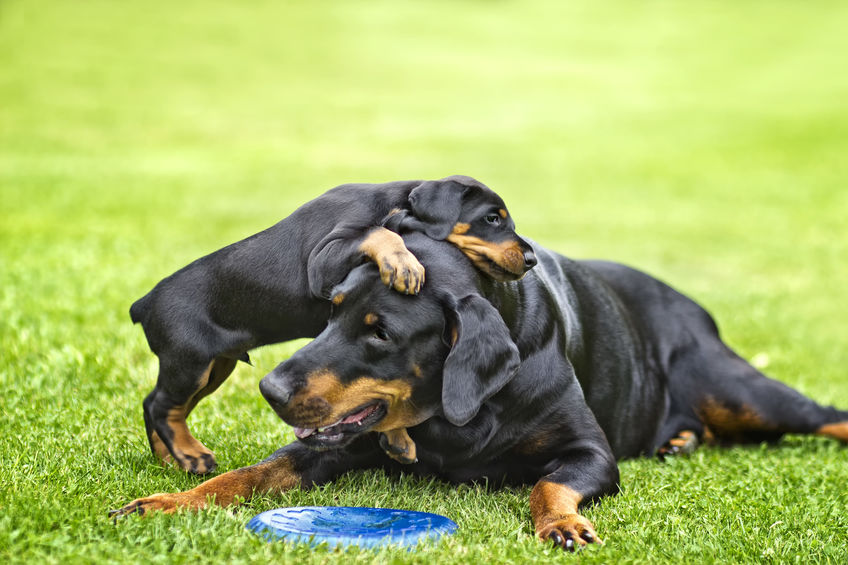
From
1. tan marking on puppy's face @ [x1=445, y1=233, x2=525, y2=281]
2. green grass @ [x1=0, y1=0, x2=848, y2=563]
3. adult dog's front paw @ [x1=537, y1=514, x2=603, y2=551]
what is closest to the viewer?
adult dog's front paw @ [x1=537, y1=514, x2=603, y2=551]

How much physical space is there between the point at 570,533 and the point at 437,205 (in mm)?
1451

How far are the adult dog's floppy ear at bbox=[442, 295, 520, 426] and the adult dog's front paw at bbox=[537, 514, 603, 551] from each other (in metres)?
0.48

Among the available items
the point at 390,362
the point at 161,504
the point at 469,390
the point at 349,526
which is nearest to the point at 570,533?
the point at 469,390

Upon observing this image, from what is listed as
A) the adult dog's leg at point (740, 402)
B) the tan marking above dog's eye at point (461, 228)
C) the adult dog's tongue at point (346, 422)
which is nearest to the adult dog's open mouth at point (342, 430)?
the adult dog's tongue at point (346, 422)

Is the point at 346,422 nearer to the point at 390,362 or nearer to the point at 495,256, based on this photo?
the point at 390,362

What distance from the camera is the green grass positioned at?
11.6 ft

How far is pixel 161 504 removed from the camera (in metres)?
3.25

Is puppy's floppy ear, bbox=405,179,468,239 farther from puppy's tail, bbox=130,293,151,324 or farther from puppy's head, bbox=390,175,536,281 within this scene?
puppy's tail, bbox=130,293,151,324

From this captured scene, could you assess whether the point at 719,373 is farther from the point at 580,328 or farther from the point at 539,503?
the point at 539,503

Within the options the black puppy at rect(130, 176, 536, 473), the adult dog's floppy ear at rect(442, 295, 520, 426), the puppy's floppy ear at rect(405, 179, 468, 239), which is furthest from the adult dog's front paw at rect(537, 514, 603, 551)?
the puppy's floppy ear at rect(405, 179, 468, 239)

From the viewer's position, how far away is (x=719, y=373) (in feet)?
16.4

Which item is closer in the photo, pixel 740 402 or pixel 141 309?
pixel 141 309

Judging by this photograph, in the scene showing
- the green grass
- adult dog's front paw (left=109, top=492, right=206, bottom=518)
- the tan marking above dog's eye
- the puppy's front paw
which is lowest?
the green grass

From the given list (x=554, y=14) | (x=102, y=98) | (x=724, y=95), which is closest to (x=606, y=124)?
(x=724, y=95)
